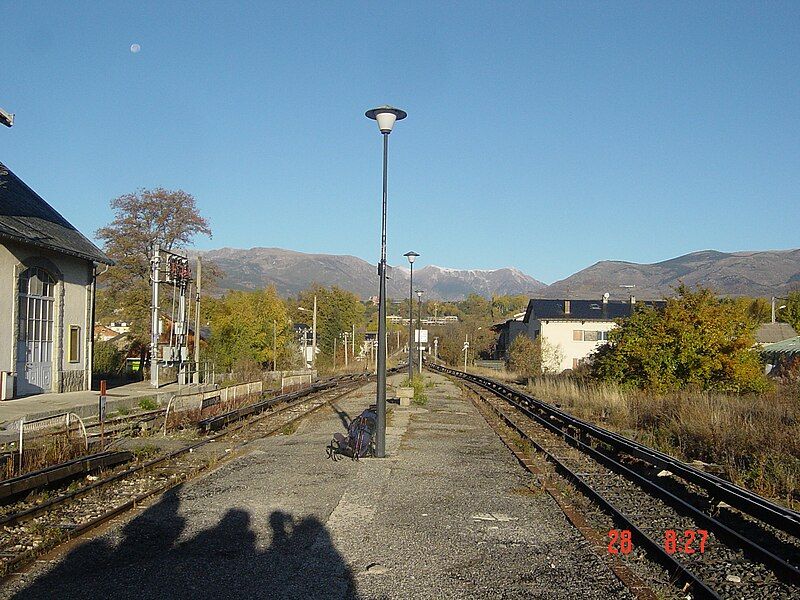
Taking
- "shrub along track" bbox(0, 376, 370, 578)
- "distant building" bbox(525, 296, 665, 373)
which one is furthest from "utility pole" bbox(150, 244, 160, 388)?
"distant building" bbox(525, 296, 665, 373)

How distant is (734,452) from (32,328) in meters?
21.5

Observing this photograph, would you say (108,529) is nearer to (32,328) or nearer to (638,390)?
(32,328)

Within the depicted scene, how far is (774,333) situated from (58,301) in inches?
2058

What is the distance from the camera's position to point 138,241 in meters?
52.0

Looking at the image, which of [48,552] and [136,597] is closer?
[136,597]

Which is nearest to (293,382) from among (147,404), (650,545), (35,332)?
(147,404)

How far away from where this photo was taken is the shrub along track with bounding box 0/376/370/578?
8062mm

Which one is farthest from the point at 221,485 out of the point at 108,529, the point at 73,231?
the point at 73,231

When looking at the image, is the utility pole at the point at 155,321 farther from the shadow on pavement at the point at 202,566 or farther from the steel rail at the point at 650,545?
the shadow on pavement at the point at 202,566

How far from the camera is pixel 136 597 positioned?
6.55m

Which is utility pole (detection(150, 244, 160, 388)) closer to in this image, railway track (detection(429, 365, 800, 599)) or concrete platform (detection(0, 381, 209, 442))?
concrete platform (detection(0, 381, 209, 442))

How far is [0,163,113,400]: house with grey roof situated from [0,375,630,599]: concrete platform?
14.0 m
